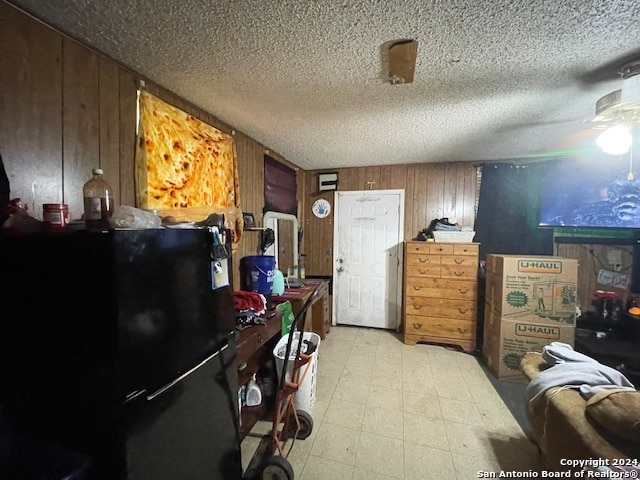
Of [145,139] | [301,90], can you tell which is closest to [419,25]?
[301,90]

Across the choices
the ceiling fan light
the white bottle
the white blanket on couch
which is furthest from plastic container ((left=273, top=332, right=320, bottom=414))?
the ceiling fan light

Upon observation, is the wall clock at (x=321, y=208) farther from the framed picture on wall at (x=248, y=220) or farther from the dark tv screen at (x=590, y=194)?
the dark tv screen at (x=590, y=194)

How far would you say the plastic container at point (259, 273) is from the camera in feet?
7.52

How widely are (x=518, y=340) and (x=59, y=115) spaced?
3646 mm

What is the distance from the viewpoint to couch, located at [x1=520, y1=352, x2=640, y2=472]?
0.93 metres

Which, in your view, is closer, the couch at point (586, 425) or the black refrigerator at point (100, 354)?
the black refrigerator at point (100, 354)

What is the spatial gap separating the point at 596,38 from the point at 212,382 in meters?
2.29

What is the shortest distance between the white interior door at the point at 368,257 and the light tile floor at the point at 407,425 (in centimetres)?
96

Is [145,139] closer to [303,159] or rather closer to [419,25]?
[419,25]

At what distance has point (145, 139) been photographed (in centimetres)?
145

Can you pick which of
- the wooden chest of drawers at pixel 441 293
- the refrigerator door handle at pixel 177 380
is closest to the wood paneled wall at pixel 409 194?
the wooden chest of drawers at pixel 441 293

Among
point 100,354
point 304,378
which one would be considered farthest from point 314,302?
point 100,354

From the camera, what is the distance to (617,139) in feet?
5.65

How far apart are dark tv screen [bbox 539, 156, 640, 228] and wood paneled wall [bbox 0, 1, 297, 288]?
397cm
